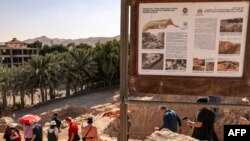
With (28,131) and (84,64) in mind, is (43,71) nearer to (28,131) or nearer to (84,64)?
(84,64)

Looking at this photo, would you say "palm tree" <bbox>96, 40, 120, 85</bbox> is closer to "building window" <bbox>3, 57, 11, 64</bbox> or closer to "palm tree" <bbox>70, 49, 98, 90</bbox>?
"palm tree" <bbox>70, 49, 98, 90</bbox>

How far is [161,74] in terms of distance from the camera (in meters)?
3.11

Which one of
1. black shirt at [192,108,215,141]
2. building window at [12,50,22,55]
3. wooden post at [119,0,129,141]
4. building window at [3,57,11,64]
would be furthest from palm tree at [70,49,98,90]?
wooden post at [119,0,129,141]

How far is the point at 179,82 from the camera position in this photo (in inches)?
122

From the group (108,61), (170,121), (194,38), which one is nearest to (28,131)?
(170,121)

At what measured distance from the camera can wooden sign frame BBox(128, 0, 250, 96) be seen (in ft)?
9.94

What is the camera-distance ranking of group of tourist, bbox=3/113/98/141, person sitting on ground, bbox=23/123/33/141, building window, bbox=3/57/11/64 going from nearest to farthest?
group of tourist, bbox=3/113/98/141
person sitting on ground, bbox=23/123/33/141
building window, bbox=3/57/11/64

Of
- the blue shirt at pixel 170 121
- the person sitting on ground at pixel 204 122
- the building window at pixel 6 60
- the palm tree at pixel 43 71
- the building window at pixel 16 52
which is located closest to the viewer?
the person sitting on ground at pixel 204 122

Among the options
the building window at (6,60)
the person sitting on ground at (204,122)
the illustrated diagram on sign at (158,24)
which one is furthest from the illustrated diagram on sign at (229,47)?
the building window at (6,60)

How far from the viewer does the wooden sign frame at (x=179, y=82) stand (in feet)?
9.94

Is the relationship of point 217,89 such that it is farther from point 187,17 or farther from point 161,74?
point 187,17

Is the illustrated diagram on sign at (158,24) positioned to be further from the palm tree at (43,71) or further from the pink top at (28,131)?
the palm tree at (43,71)

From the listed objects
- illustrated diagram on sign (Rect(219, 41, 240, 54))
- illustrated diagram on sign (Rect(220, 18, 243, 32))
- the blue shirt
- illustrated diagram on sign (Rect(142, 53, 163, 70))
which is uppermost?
illustrated diagram on sign (Rect(220, 18, 243, 32))

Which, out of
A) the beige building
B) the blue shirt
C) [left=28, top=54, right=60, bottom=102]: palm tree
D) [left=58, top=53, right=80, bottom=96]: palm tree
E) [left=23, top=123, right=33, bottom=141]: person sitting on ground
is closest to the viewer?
the blue shirt
